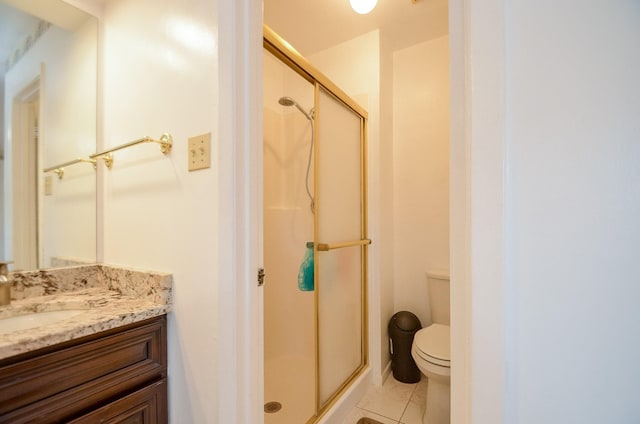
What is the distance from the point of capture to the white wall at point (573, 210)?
0.43 m

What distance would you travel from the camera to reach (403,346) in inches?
70.9

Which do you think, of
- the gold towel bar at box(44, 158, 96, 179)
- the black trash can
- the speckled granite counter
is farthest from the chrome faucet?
the black trash can

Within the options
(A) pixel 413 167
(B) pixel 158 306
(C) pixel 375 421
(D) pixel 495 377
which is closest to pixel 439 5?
(A) pixel 413 167

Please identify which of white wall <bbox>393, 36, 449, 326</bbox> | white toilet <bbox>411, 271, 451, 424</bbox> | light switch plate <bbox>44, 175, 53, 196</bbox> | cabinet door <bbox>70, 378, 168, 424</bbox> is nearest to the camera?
cabinet door <bbox>70, 378, 168, 424</bbox>

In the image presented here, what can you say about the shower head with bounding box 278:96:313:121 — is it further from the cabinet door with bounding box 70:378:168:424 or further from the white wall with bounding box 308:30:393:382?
the cabinet door with bounding box 70:378:168:424

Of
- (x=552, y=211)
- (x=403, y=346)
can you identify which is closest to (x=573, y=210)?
(x=552, y=211)

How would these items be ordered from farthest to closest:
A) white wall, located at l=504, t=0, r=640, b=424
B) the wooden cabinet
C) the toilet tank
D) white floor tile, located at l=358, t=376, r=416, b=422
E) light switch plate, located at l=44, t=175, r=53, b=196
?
the toilet tank, white floor tile, located at l=358, t=376, r=416, b=422, light switch plate, located at l=44, t=175, r=53, b=196, the wooden cabinet, white wall, located at l=504, t=0, r=640, b=424

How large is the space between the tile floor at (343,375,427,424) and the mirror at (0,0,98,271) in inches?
67.7

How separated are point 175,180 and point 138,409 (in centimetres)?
78

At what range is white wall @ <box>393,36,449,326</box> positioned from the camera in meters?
1.94

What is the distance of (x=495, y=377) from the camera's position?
1.58ft

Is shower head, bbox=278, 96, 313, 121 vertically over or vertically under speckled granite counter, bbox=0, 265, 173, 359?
over

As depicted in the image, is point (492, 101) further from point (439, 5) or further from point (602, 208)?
point (439, 5)

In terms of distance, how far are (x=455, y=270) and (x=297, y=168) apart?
1689 millimetres
